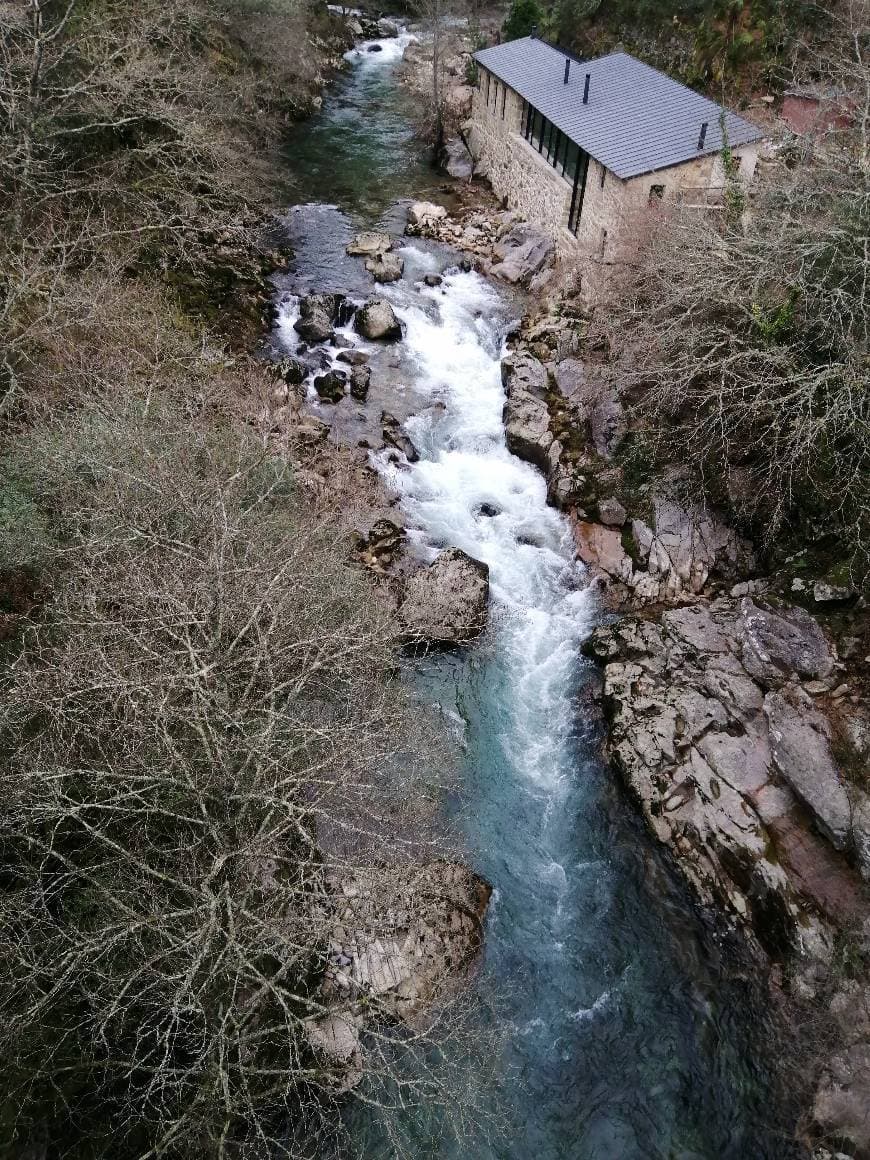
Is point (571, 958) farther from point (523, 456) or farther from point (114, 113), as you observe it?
point (114, 113)

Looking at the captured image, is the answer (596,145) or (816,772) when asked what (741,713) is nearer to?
(816,772)

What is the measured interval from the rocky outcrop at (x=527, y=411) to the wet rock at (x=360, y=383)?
3.76m

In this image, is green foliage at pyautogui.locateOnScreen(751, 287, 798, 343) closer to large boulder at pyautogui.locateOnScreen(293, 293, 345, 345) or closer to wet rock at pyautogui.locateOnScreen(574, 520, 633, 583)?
wet rock at pyautogui.locateOnScreen(574, 520, 633, 583)

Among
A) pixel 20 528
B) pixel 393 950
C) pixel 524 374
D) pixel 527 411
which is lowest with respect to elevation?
pixel 393 950

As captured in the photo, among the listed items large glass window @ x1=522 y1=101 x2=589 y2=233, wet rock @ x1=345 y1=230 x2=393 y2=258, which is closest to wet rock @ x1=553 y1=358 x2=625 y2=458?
large glass window @ x1=522 y1=101 x2=589 y2=233

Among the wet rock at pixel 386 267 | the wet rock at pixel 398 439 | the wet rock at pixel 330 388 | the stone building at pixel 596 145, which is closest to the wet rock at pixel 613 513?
the wet rock at pixel 398 439

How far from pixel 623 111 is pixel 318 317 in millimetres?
11250

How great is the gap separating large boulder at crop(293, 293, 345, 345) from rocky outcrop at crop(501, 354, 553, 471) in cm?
534

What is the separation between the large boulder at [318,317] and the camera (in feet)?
72.2

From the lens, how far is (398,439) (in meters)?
19.3

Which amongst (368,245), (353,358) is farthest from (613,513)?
(368,245)

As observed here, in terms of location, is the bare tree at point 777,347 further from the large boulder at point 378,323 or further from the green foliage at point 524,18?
the green foliage at point 524,18

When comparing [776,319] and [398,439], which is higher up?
[776,319]

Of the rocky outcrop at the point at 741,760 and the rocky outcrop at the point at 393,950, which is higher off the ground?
the rocky outcrop at the point at 741,760
